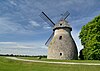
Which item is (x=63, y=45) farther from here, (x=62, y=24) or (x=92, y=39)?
(x=92, y=39)

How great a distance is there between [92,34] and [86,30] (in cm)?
348

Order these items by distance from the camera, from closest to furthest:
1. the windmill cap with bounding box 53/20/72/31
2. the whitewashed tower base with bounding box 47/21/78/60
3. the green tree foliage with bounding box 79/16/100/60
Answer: the green tree foliage with bounding box 79/16/100/60, the whitewashed tower base with bounding box 47/21/78/60, the windmill cap with bounding box 53/20/72/31

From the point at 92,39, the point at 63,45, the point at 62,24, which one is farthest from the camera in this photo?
the point at 62,24

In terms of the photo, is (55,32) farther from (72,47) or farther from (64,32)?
(72,47)

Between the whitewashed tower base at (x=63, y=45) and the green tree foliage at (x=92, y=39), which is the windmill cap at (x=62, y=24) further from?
the green tree foliage at (x=92, y=39)

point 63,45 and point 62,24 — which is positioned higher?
point 62,24

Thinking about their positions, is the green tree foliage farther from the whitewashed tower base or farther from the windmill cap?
the windmill cap

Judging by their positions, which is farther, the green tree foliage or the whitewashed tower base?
the whitewashed tower base

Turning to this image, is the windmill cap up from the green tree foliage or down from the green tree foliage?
up

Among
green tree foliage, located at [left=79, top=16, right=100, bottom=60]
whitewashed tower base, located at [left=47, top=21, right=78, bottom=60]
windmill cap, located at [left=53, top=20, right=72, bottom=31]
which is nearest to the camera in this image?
green tree foliage, located at [left=79, top=16, right=100, bottom=60]

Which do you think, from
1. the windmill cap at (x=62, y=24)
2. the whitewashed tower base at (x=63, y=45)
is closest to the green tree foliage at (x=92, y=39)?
the whitewashed tower base at (x=63, y=45)

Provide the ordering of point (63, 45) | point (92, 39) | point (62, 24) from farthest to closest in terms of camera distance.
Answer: point (62, 24) < point (63, 45) < point (92, 39)

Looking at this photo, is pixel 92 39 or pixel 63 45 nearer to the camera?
pixel 92 39

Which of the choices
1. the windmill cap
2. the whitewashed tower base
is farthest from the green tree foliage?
the windmill cap
